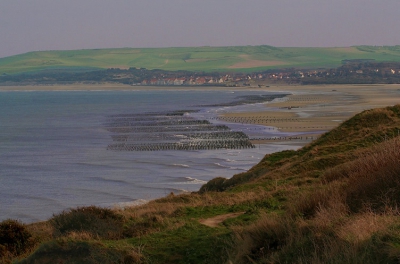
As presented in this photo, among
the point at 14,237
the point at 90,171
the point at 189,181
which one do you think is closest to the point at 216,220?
the point at 14,237

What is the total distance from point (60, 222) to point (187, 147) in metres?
32.7

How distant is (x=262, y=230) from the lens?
26.4ft

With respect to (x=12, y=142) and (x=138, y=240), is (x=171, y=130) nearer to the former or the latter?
(x=12, y=142)

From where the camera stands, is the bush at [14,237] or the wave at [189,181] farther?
the wave at [189,181]

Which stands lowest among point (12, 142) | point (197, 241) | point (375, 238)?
point (12, 142)

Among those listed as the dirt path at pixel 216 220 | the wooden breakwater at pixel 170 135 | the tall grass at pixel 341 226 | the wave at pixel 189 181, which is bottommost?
the wooden breakwater at pixel 170 135

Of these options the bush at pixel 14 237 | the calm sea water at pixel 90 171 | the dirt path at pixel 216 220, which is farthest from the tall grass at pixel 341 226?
→ the calm sea water at pixel 90 171

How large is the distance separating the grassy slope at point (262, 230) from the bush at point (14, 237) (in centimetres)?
19

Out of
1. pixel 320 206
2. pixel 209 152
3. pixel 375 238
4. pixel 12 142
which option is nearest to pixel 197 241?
pixel 320 206

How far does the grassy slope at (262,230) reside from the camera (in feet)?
22.9

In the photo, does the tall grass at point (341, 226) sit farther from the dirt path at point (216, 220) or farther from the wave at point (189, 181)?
the wave at point (189, 181)

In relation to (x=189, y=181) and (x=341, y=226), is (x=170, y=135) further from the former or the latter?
(x=341, y=226)

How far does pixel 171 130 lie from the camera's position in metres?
57.2

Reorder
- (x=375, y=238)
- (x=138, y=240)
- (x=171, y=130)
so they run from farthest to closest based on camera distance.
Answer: (x=171, y=130) → (x=138, y=240) → (x=375, y=238)
